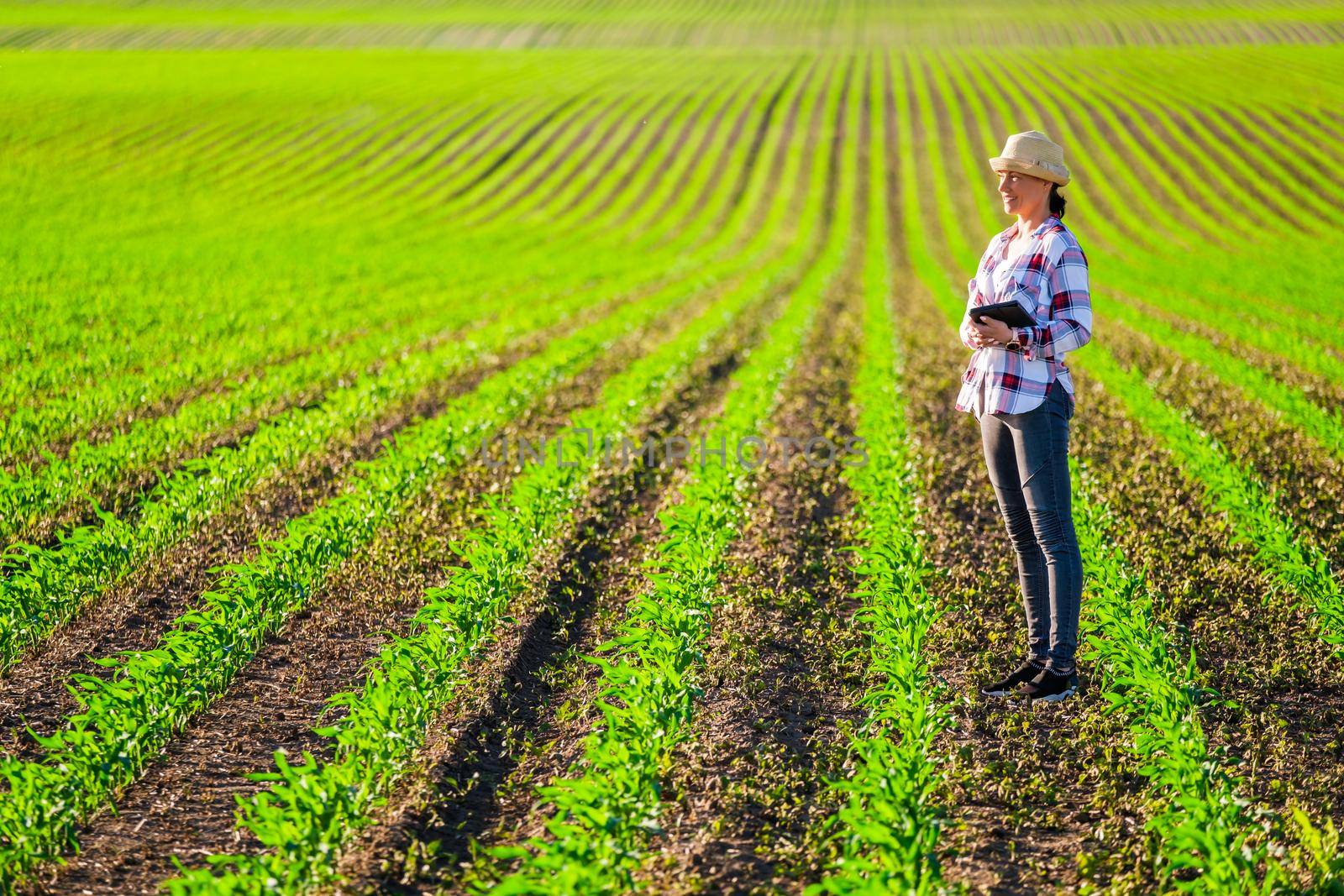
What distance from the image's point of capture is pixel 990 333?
447 cm

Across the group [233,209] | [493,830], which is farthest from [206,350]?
[233,209]

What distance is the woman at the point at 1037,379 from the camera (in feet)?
14.6

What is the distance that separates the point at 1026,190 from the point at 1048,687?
2.50 metres

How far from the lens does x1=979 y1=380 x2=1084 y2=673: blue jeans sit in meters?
4.61

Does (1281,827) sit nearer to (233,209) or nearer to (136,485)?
(136,485)

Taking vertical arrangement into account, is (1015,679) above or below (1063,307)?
below

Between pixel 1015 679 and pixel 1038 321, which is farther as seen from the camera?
pixel 1015 679

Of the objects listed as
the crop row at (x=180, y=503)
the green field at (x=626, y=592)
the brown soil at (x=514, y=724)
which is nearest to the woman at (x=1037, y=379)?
the green field at (x=626, y=592)

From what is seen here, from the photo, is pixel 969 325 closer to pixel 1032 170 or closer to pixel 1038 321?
pixel 1038 321

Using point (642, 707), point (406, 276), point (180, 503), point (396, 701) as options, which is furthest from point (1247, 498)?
point (406, 276)

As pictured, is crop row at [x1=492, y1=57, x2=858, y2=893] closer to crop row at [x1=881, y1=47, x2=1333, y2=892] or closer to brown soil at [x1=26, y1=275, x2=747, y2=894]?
brown soil at [x1=26, y1=275, x2=747, y2=894]

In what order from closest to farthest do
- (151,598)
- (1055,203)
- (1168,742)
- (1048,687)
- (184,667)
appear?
(1168,742), (1055,203), (184,667), (1048,687), (151,598)

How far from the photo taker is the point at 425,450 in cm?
895

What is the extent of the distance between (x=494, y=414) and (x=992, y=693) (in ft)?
22.3
